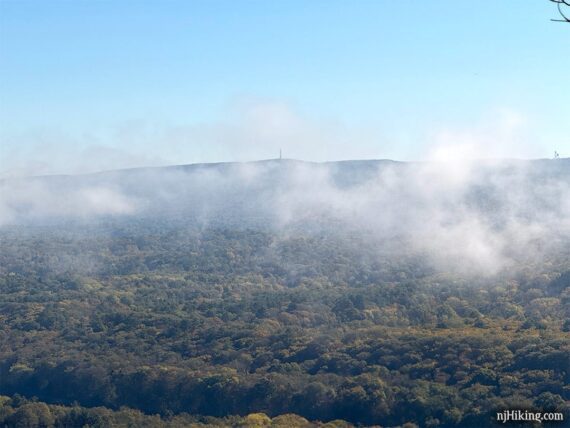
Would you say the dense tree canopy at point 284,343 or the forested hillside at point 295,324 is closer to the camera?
the dense tree canopy at point 284,343

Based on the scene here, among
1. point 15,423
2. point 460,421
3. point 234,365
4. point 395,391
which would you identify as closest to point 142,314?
point 234,365

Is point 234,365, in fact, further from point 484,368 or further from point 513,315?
point 513,315

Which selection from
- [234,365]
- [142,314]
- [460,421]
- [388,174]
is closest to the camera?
[460,421]

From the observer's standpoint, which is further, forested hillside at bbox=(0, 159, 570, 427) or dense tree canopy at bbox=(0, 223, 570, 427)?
forested hillside at bbox=(0, 159, 570, 427)

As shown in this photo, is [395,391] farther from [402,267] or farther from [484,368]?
[402,267]

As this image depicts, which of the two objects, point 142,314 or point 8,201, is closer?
point 142,314

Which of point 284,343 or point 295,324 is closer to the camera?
point 284,343

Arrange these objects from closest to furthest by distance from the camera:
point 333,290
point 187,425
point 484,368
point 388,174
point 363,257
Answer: point 187,425, point 484,368, point 333,290, point 363,257, point 388,174

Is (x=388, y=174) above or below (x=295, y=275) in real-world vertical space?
above
